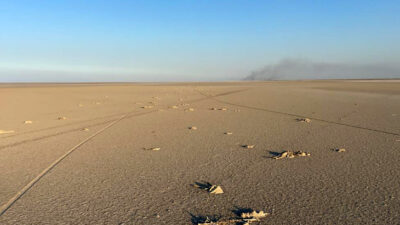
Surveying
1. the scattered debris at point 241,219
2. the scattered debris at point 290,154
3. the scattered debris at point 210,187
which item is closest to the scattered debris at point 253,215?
the scattered debris at point 241,219

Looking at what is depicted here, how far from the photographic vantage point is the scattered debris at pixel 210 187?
8.97 ft

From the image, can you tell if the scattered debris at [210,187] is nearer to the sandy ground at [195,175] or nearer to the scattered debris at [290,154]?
the sandy ground at [195,175]

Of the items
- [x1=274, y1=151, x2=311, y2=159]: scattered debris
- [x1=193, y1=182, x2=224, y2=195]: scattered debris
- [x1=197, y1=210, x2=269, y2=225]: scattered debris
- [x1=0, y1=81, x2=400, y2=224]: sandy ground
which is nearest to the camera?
[x1=197, y1=210, x2=269, y2=225]: scattered debris

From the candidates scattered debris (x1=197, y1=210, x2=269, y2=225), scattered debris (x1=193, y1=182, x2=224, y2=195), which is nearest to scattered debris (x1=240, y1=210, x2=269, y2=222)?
scattered debris (x1=197, y1=210, x2=269, y2=225)

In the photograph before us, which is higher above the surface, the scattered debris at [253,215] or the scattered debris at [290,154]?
the scattered debris at [253,215]

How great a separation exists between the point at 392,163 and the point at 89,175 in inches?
134

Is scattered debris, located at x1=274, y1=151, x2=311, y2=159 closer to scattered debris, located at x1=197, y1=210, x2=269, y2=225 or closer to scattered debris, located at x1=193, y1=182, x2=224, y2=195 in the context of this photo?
scattered debris, located at x1=193, y1=182, x2=224, y2=195

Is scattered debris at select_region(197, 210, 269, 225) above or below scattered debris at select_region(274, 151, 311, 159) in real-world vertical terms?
above

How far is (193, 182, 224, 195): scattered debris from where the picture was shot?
2.73 meters

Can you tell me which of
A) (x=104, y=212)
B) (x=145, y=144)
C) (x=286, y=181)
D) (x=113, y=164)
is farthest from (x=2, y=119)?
(x=286, y=181)

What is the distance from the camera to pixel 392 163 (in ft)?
11.6

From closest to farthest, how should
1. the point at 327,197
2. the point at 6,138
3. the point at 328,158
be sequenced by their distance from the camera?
1. the point at 327,197
2. the point at 328,158
3. the point at 6,138

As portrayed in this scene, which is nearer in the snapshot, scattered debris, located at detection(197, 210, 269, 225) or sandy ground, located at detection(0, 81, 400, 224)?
scattered debris, located at detection(197, 210, 269, 225)

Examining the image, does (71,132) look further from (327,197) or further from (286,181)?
(327,197)
